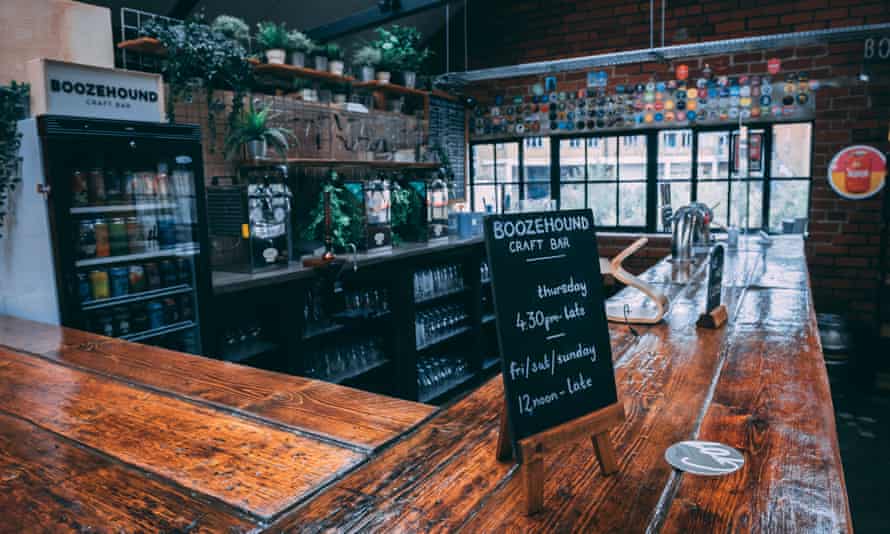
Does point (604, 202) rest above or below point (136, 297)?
above

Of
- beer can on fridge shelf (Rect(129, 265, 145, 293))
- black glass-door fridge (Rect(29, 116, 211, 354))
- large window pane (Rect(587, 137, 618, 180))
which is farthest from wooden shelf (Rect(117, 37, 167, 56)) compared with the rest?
large window pane (Rect(587, 137, 618, 180))

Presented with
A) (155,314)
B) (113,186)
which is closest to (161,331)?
(155,314)

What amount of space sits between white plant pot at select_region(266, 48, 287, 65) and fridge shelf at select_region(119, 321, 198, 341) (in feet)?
7.53

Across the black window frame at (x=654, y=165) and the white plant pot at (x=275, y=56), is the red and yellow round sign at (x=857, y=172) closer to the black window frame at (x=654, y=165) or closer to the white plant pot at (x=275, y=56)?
the black window frame at (x=654, y=165)

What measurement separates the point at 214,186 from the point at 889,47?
5340 millimetres

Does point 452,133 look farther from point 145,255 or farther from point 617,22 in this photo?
point 145,255

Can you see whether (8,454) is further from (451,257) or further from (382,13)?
(382,13)

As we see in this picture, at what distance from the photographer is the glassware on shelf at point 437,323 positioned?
4531mm

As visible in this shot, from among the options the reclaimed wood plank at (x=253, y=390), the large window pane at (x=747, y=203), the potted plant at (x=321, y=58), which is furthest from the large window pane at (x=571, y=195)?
the reclaimed wood plank at (x=253, y=390)

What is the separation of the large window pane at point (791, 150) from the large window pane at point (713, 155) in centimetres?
41

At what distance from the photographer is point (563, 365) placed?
1039 mm

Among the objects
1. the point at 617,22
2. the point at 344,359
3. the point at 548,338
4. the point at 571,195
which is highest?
the point at 617,22

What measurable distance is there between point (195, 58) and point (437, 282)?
7.34ft

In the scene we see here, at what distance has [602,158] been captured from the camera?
6320mm
